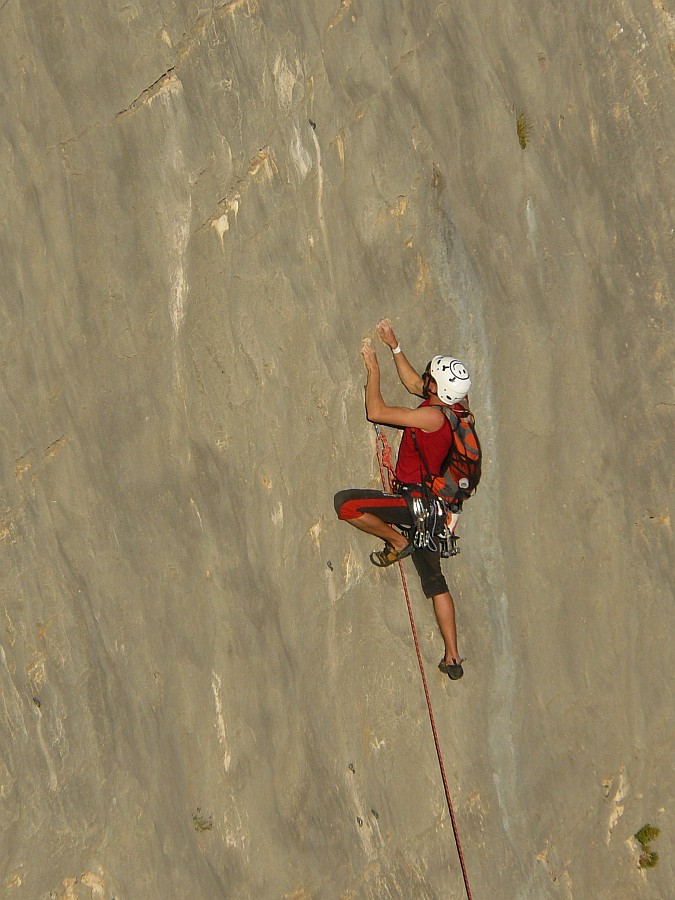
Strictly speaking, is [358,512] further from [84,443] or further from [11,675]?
[11,675]

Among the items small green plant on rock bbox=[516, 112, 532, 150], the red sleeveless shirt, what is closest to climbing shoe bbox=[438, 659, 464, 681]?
the red sleeveless shirt

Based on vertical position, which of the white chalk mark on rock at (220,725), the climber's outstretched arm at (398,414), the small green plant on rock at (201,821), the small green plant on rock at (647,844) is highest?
the climber's outstretched arm at (398,414)

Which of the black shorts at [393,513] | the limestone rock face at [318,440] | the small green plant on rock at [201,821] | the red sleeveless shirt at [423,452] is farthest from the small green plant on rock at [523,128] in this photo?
the small green plant on rock at [201,821]

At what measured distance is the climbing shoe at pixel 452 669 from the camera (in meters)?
7.93

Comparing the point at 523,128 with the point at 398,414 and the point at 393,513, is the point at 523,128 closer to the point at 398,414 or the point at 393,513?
the point at 398,414

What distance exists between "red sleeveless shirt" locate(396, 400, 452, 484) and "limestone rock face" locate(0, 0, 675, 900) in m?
0.28

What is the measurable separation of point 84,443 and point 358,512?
181cm

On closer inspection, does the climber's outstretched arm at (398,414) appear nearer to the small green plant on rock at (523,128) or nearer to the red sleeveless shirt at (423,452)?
the red sleeveless shirt at (423,452)

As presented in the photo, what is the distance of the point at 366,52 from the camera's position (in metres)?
7.27

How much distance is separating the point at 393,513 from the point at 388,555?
1.09 feet

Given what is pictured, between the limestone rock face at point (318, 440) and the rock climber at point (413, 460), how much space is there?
0.17 metres

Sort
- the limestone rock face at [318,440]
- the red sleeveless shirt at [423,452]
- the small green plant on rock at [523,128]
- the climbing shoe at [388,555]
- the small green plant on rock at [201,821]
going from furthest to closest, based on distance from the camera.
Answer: the climbing shoe at [388,555] < the small green plant on rock at [523,128] < the red sleeveless shirt at [423,452] < the small green plant on rock at [201,821] < the limestone rock face at [318,440]

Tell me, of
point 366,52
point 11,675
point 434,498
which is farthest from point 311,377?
point 11,675

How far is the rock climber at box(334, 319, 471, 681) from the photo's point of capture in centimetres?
719
